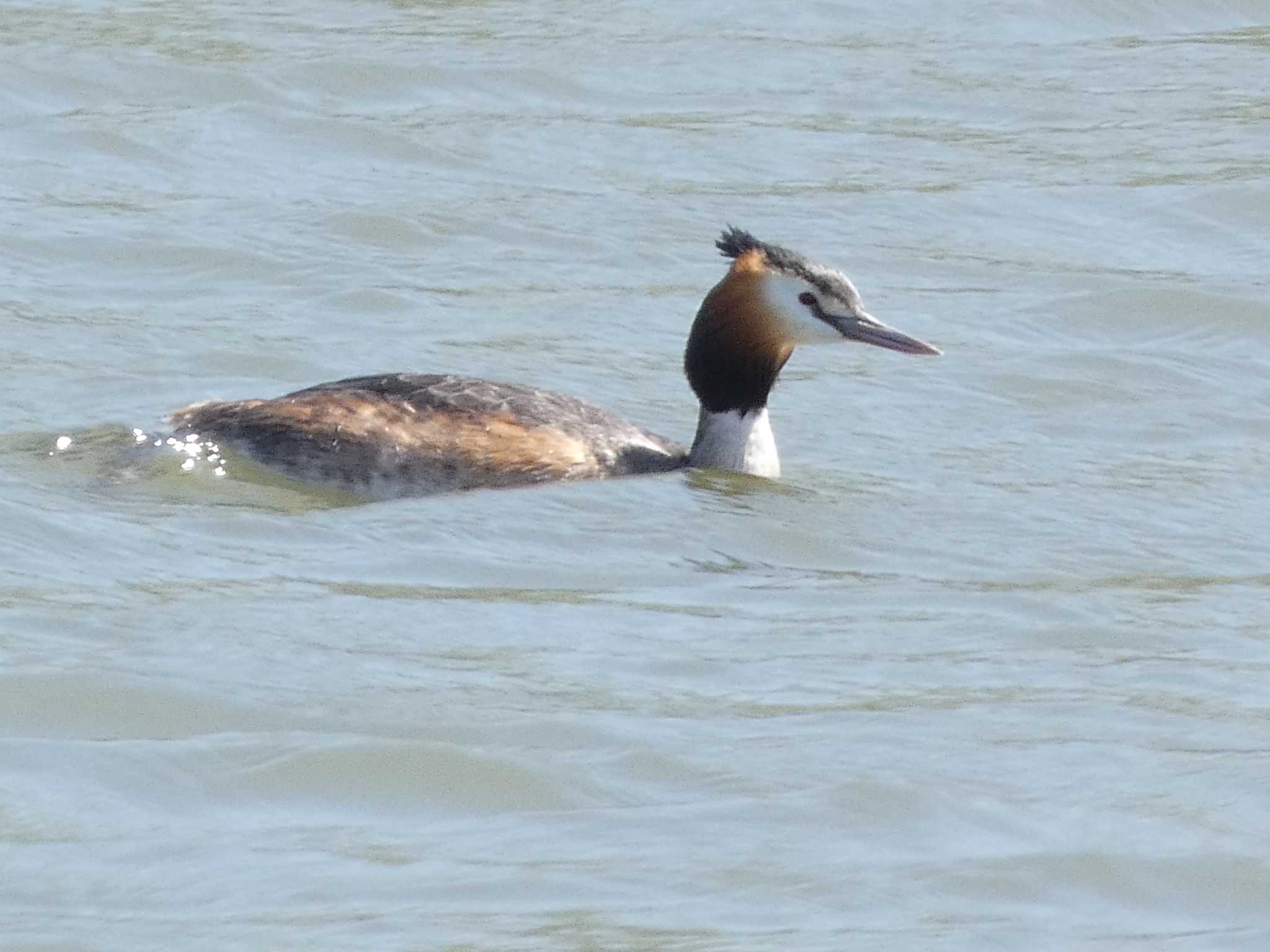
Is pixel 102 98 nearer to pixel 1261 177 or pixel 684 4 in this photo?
pixel 684 4

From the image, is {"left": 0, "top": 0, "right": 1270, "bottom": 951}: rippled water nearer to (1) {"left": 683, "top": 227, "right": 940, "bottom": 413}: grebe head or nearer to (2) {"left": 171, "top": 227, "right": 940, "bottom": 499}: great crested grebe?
(2) {"left": 171, "top": 227, "right": 940, "bottom": 499}: great crested grebe

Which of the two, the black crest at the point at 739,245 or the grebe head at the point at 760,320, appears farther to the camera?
the black crest at the point at 739,245

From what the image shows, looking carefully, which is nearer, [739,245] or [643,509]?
[643,509]

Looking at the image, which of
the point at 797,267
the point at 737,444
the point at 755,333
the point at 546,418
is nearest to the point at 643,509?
the point at 546,418

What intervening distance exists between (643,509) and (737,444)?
674 millimetres

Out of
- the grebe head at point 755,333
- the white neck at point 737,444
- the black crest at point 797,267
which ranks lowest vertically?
the white neck at point 737,444

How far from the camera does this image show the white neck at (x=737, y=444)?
402 inches

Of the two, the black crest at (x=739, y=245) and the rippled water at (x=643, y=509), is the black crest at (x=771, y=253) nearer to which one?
the black crest at (x=739, y=245)

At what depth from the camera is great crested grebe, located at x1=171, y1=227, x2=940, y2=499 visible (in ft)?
32.0

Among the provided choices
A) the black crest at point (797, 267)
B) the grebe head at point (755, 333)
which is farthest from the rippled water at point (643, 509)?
the black crest at point (797, 267)

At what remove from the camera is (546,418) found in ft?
32.7

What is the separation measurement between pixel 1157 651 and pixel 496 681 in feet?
5.89

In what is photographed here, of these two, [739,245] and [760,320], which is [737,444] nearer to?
[760,320]

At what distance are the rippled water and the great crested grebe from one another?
0.58 feet
